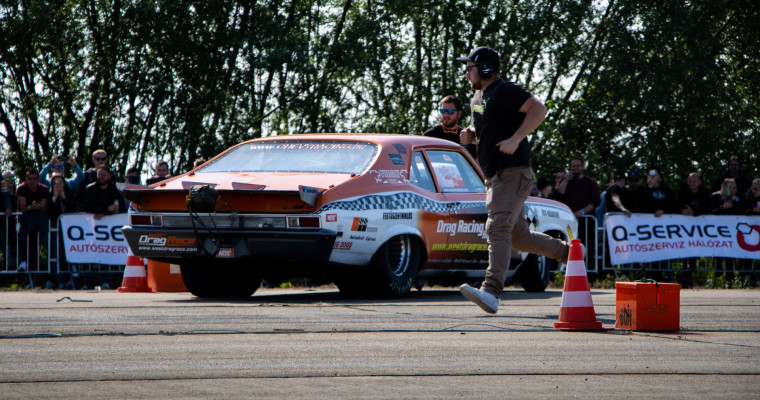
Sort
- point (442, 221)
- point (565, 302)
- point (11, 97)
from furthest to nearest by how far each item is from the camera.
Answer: point (11, 97)
point (442, 221)
point (565, 302)

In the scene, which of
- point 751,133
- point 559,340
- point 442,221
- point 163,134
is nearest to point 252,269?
point 442,221

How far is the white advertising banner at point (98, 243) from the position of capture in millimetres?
15562

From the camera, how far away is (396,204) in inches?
419

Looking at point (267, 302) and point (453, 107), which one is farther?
point (453, 107)

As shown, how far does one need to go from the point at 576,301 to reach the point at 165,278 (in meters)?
6.50

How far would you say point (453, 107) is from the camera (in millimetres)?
12477

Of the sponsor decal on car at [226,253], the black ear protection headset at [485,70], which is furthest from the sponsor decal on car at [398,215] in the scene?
the black ear protection headset at [485,70]

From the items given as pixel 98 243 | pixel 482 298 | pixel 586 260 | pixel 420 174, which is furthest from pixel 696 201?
pixel 482 298

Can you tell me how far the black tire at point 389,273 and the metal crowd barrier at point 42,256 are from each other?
578 centimetres

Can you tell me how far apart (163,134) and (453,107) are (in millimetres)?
10416

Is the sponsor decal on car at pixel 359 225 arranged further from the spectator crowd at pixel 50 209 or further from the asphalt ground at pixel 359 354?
the spectator crowd at pixel 50 209

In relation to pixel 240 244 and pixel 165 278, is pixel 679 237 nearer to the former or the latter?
pixel 165 278

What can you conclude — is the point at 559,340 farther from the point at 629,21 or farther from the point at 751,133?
the point at 751,133

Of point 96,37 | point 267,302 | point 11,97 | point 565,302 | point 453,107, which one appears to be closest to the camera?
point 565,302
